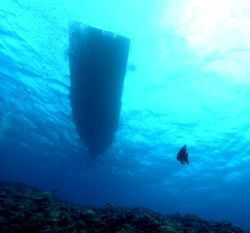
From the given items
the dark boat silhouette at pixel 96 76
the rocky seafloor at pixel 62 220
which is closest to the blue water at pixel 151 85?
the dark boat silhouette at pixel 96 76

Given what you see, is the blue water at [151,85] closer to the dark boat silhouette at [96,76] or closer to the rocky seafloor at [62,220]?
the dark boat silhouette at [96,76]

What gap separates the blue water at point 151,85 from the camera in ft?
38.2

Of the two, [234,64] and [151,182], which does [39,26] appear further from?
[151,182]

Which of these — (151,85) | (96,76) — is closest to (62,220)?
(96,76)

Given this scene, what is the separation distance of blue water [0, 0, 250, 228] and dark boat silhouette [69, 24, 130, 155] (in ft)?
2.23

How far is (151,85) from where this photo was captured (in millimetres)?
16516

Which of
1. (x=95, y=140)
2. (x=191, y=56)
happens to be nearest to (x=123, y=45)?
(x=191, y=56)

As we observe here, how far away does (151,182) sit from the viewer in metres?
41.3

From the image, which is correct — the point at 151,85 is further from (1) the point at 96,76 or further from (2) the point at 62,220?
(2) the point at 62,220

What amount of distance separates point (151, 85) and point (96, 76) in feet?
12.3

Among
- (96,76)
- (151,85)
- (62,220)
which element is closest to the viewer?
(62,220)

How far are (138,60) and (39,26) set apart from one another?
17.3 feet

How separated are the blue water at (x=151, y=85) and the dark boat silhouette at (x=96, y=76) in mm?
678

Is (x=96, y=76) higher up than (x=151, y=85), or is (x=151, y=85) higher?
(x=151, y=85)
